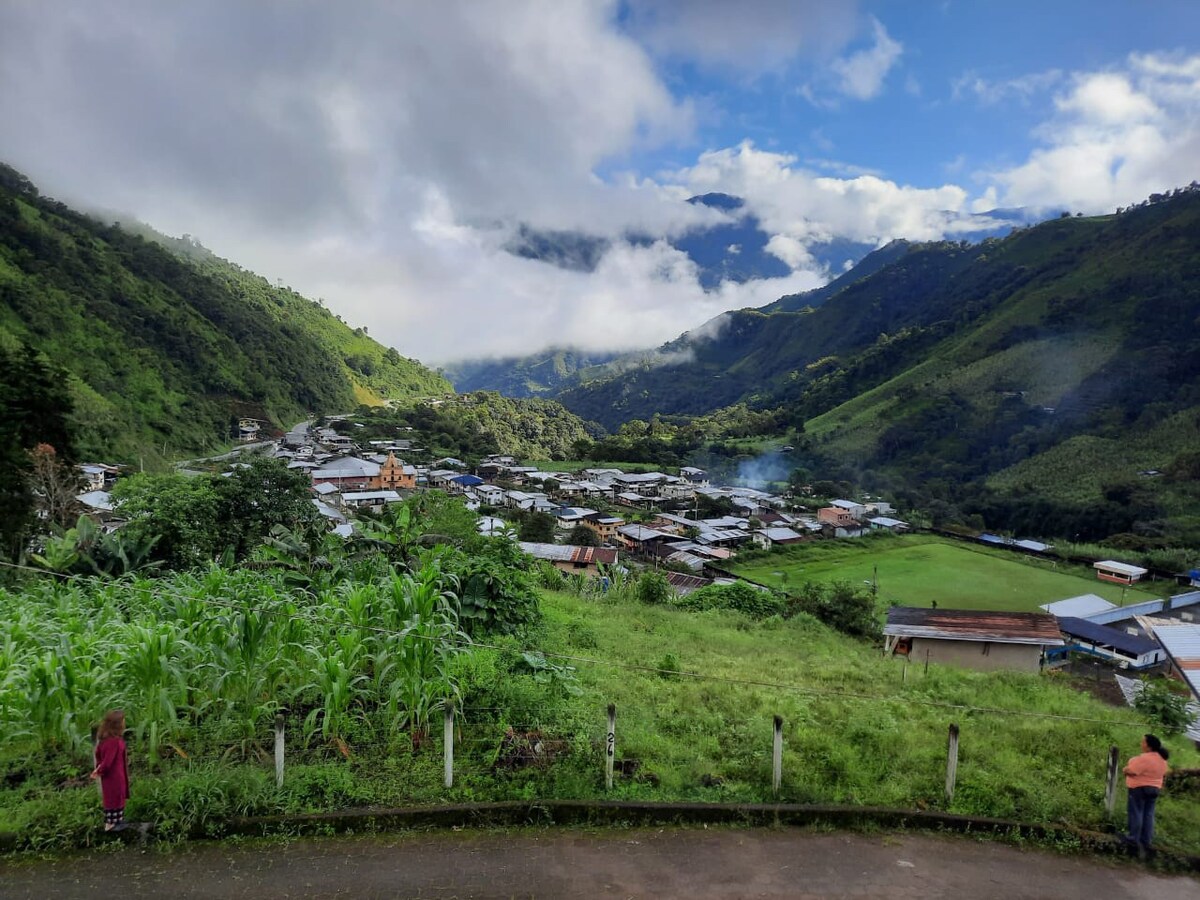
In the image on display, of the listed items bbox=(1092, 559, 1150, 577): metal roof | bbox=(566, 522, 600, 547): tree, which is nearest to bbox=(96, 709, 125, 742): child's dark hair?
bbox=(566, 522, 600, 547): tree

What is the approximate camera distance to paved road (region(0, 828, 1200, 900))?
3.71m

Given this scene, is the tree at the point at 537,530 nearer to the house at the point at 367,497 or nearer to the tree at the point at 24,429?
the house at the point at 367,497

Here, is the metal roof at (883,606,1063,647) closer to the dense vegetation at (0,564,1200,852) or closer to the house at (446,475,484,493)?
the dense vegetation at (0,564,1200,852)

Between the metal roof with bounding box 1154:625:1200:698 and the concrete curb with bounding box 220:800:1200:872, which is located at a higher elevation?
the metal roof with bounding box 1154:625:1200:698

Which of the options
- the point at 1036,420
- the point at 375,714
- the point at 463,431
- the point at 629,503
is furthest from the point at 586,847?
the point at 1036,420

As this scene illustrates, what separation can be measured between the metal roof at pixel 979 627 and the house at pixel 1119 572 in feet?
116

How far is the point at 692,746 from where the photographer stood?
5.77 meters

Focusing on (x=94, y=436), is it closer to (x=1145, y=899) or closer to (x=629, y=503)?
(x=629, y=503)

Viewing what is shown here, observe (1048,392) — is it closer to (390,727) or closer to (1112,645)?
(1112,645)

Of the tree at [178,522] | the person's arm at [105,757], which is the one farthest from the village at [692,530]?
the person's arm at [105,757]

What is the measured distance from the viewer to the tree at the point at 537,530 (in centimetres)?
3981

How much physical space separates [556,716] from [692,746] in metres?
1.31

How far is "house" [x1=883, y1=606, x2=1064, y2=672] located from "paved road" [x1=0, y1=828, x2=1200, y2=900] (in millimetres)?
9126

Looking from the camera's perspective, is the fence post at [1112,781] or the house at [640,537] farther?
the house at [640,537]
